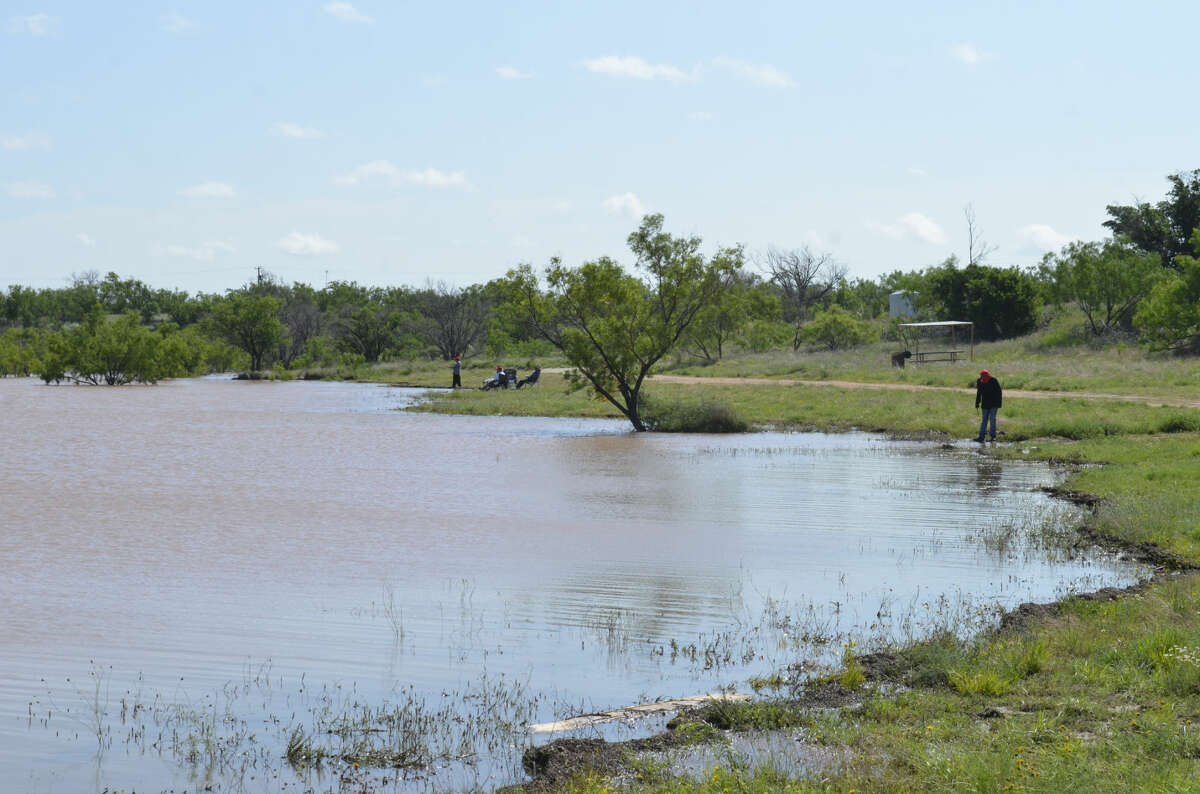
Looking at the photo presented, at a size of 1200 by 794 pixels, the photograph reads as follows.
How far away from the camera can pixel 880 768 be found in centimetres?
625

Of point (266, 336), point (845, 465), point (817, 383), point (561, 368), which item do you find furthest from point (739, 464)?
point (266, 336)

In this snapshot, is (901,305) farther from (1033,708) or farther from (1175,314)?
(1033,708)

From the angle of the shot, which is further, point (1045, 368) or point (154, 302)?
point (154, 302)

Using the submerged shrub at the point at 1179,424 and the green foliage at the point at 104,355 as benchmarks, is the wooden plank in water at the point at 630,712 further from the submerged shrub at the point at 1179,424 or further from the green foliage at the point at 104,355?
the green foliage at the point at 104,355

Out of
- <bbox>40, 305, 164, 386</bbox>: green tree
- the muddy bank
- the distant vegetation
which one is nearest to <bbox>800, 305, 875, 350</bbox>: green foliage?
the distant vegetation

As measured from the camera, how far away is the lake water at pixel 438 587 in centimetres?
771

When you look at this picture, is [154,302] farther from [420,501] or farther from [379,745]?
[379,745]

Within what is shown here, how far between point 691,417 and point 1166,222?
46.1 meters

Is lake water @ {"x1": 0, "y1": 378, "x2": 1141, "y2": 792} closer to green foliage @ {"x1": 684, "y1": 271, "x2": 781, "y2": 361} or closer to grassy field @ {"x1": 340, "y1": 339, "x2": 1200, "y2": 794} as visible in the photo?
grassy field @ {"x1": 340, "y1": 339, "x2": 1200, "y2": 794}

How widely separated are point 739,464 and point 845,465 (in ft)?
6.95

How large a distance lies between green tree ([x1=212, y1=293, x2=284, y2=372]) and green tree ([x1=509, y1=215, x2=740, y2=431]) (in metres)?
62.8

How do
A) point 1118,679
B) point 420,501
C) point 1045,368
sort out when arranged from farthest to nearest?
point 1045,368, point 420,501, point 1118,679

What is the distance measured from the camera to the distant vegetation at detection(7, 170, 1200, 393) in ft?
107

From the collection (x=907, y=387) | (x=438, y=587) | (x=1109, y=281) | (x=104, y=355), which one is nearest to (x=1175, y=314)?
(x=1109, y=281)
